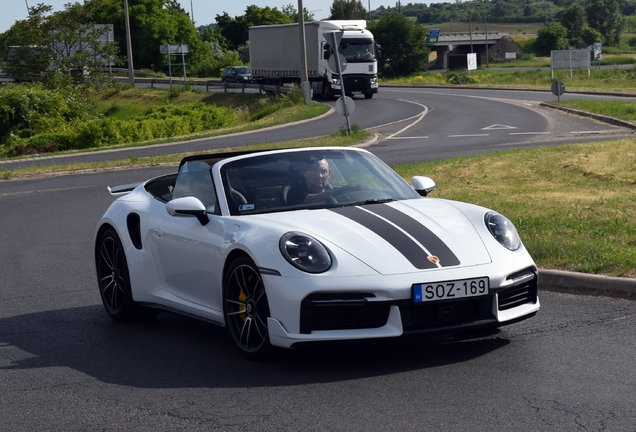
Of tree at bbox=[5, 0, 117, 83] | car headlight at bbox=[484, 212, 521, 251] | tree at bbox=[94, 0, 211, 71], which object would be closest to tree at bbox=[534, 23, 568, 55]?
tree at bbox=[94, 0, 211, 71]

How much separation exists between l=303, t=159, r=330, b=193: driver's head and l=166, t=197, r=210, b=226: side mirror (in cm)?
79

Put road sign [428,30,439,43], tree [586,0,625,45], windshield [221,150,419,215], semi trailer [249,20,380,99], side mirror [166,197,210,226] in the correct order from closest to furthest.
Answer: side mirror [166,197,210,226] < windshield [221,150,419,215] < semi trailer [249,20,380,99] < road sign [428,30,439,43] < tree [586,0,625,45]

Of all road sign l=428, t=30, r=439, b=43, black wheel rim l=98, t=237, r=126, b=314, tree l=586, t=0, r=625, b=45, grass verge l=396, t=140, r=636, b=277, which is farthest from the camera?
tree l=586, t=0, r=625, b=45

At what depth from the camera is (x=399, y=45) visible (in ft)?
340

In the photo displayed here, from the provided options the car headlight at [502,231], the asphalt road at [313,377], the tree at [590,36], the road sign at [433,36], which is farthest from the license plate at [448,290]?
the tree at [590,36]

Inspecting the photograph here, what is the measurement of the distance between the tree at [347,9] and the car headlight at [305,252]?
182 metres

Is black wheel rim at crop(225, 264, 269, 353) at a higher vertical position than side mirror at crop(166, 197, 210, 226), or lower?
lower

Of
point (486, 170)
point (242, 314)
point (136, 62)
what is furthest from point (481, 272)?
point (136, 62)

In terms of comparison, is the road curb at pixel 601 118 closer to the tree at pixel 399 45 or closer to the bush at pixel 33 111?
the bush at pixel 33 111

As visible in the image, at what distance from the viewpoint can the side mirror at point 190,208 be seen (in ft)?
21.6

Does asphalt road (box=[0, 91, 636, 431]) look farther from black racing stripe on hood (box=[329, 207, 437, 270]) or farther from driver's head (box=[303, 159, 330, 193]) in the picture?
driver's head (box=[303, 159, 330, 193])

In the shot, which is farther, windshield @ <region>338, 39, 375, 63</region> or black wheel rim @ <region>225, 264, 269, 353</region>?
windshield @ <region>338, 39, 375, 63</region>

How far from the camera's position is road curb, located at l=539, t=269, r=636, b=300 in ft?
24.9

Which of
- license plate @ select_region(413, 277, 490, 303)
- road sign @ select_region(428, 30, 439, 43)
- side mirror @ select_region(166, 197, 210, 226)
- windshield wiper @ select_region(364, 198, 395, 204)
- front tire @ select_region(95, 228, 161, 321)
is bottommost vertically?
front tire @ select_region(95, 228, 161, 321)
